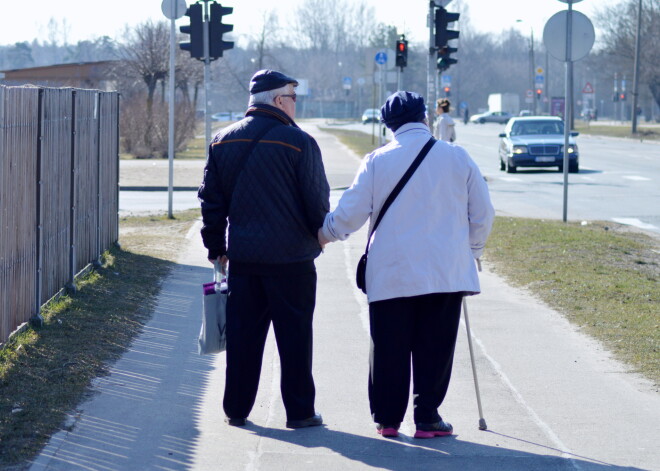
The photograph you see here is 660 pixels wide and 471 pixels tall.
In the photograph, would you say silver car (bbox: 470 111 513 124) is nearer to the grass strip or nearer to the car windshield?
the car windshield

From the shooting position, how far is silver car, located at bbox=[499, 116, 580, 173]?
2867 centimetres

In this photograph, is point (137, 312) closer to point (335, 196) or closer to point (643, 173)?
point (335, 196)

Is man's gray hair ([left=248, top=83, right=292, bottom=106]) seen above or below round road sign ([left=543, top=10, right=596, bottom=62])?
below

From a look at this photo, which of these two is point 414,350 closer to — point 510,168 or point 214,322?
point 214,322

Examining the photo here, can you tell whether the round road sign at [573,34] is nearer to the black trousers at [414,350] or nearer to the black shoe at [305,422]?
the black trousers at [414,350]

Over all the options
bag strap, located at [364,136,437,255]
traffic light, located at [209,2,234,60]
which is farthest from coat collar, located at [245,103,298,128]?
traffic light, located at [209,2,234,60]

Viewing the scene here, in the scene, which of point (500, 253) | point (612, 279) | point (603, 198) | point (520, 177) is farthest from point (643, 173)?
point (612, 279)

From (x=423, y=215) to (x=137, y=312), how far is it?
4.20 m

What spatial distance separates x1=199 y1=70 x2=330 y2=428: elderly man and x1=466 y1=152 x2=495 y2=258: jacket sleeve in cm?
73

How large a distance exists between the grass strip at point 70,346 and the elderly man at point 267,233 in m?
1.05

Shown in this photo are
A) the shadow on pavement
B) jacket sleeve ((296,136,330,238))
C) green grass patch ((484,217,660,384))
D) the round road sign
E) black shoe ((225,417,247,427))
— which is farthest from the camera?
the round road sign

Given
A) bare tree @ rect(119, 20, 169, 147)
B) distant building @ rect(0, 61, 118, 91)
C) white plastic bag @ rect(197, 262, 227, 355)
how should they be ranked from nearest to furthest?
1. white plastic bag @ rect(197, 262, 227, 355)
2. bare tree @ rect(119, 20, 169, 147)
3. distant building @ rect(0, 61, 118, 91)

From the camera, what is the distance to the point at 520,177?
91.4 feet

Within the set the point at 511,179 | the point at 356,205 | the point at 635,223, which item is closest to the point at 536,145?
the point at 511,179
